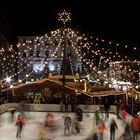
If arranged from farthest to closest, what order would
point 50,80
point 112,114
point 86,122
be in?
point 50,80, point 112,114, point 86,122

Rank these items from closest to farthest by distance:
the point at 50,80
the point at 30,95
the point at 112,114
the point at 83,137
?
1. the point at 83,137
2. the point at 112,114
3. the point at 50,80
4. the point at 30,95

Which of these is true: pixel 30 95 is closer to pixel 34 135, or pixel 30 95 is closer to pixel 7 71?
pixel 34 135

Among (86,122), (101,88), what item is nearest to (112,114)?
Answer: (86,122)

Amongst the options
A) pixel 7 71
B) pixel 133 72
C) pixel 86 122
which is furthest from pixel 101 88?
pixel 7 71

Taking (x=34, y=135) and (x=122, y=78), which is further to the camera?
(x=122, y=78)

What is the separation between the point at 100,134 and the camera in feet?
55.1

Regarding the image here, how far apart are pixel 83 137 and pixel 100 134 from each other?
8.83ft

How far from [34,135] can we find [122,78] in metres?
42.6

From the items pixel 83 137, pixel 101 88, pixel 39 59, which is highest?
pixel 39 59

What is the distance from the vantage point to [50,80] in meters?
33.4

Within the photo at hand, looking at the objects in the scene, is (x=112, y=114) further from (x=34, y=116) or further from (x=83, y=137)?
(x=83, y=137)

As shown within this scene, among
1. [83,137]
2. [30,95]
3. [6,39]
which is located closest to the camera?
[83,137]

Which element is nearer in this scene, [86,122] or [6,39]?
[86,122]

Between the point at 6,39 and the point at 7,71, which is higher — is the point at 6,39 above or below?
above
